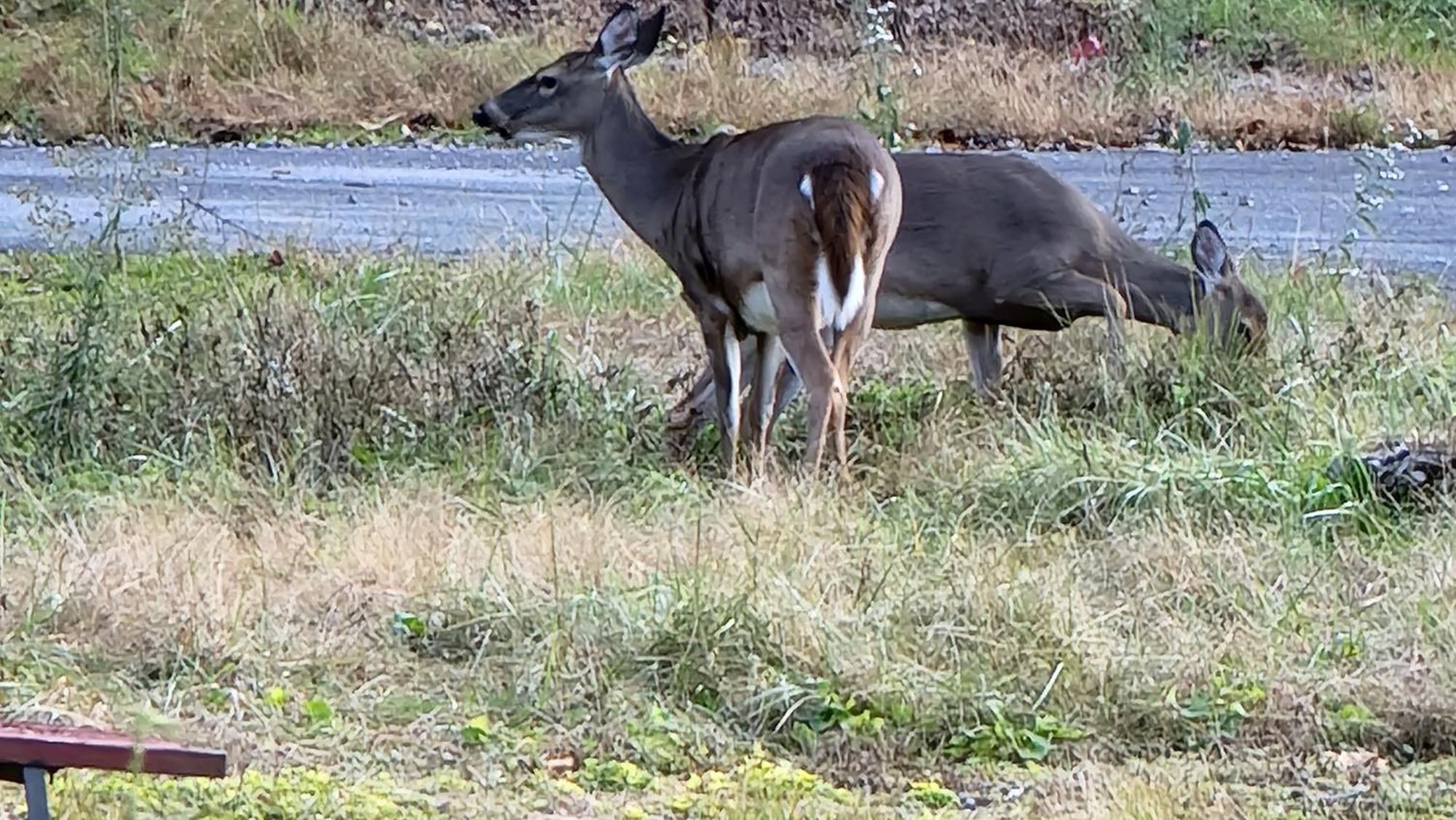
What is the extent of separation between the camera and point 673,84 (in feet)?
52.0

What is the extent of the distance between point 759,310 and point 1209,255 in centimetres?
179

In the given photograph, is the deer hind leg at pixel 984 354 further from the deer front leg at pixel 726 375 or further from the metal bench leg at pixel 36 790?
the metal bench leg at pixel 36 790

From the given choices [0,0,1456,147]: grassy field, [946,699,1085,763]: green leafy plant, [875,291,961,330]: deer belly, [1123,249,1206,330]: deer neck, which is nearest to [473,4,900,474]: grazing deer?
[875,291,961,330]: deer belly

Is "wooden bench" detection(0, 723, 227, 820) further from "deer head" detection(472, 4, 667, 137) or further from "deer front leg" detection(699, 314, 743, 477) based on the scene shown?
"deer head" detection(472, 4, 667, 137)

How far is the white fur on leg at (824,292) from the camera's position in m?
7.10

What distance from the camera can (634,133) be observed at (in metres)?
8.43

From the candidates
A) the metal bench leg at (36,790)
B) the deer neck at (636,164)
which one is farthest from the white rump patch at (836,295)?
the metal bench leg at (36,790)

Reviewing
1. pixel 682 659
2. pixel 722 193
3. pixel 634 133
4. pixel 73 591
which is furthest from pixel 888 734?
pixel 634 133

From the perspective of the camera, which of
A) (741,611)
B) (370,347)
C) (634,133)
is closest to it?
(741,611)

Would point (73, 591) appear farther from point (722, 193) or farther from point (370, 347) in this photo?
point (722, 193)

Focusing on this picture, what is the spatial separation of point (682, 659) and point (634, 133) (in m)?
3.78

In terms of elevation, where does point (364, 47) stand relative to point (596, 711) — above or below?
below

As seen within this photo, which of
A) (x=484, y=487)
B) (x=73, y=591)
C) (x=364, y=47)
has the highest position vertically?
(x=73, y=591)

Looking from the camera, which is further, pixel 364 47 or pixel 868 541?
pixel 364 47
